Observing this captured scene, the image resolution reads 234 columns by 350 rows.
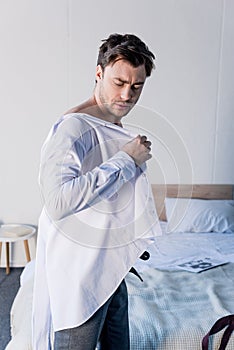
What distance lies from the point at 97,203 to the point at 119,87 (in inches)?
11.8

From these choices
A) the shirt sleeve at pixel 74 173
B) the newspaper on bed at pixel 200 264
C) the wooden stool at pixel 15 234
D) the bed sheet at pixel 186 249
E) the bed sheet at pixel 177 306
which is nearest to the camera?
the shirt sleeve at pixel 74 173

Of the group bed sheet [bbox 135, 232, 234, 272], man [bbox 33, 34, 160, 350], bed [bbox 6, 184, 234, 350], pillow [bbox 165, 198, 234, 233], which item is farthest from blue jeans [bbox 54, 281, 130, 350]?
pillow [bbox 165, 198, 234, 233]

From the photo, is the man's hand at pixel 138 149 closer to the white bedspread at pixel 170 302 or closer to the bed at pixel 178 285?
the bed at pixel 178 285

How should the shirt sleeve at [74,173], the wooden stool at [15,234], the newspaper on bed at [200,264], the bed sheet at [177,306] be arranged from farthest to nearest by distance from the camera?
the wooden stool at [15,234] < the newspaper on bed at [200,264] < the bed sheet at [177,306] < the shirt sleeve at [74,173]

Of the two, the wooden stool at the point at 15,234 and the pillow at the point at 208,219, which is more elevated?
the pillow at the point at 208,219

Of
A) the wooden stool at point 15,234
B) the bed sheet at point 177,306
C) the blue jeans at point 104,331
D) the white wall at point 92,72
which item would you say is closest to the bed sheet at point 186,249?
the bed sheet at point 177,306

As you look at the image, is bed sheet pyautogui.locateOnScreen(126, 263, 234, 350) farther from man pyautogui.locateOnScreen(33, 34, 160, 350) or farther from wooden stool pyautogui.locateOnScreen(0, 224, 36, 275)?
wooden stool pyautogui.locateOnScreen(0, 224, 36, 275)

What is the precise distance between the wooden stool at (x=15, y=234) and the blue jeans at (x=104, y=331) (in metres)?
1.67

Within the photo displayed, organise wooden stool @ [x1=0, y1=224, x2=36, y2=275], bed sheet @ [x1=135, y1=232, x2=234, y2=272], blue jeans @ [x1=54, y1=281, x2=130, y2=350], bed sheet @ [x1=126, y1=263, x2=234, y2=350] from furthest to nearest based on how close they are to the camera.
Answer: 1. wooden stool @ [x1=0, y1=224, x2=36, y2=275]
2. bed sheet @ [x1=135, y1=232, x2=234, y2=272]
3. bed sheet @ [x1=126, y1=263, x2=234, y2=350]
4. blue jeans @ [x1=54, y1=281, x2=130, y2=350]

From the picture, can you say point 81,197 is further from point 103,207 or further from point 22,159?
point 22,159

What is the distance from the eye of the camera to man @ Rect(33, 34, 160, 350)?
0.84 meters

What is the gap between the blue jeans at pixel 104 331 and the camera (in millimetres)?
923

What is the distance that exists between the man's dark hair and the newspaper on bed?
4.35 feet

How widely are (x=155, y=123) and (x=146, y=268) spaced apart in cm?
114
